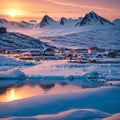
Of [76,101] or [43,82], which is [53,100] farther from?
[43,82]

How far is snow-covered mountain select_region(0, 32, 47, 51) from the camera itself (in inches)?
3457

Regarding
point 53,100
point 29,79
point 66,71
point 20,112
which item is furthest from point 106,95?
point 66,71

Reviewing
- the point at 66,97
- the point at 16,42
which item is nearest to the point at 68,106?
the point at 66,97

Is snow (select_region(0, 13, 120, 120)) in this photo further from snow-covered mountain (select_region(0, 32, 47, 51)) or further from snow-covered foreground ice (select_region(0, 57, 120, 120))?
snow-covered mountain (select_region(0, 32, 47, 51))

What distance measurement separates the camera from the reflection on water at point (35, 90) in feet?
68.5

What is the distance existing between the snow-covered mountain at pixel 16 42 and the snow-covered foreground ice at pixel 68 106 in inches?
2674

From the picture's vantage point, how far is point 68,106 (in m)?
15.9

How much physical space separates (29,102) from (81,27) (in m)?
179

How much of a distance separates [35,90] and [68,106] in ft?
24.8

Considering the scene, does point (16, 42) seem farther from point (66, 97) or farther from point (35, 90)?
point (66, 97)

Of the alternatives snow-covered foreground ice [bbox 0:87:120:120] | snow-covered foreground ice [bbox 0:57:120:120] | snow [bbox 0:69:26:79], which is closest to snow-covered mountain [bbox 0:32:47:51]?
snow [bbox 0:69:26:79]

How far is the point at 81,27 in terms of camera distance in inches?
7638

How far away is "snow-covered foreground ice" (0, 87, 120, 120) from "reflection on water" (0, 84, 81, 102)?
313cm

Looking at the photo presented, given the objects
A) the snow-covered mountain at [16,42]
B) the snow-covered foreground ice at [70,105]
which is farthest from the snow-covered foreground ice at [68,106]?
the snow-covered mountain at [16,42]
